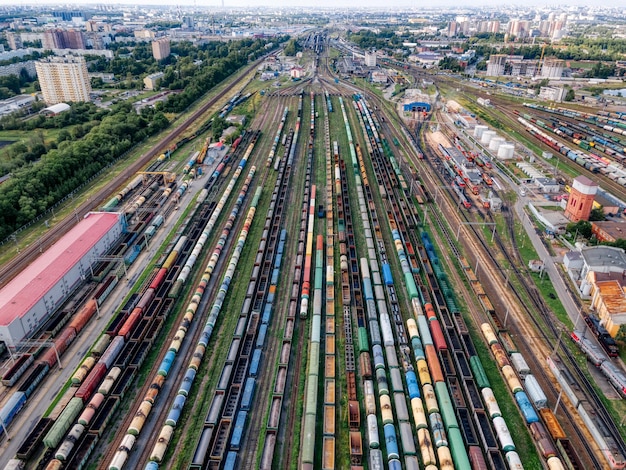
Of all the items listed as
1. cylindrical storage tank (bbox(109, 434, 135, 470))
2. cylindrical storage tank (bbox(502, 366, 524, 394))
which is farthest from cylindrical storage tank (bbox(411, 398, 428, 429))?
cylindrical storage tank (bbox(109, 434, 135, 470))

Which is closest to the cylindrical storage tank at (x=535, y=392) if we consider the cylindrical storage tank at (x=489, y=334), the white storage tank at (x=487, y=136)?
the cylindrical storage tank at (x=489, y=334)

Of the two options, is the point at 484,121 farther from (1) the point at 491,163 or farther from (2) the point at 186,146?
(2) the point at 186,146

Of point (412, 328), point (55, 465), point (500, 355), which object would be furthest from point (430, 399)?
point (55, 465)

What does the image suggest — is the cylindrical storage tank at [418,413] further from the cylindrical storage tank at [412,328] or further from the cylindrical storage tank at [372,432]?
the cylindrical storage tank at [412,328]

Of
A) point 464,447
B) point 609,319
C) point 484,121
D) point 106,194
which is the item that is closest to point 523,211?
point 609,319

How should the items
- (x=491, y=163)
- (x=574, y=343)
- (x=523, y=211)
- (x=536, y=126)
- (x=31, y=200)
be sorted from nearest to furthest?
(x=574, y=343) → (x=31, y=200) → (x=523, y=211) → (x=491, y=163) → (x=536, y=126)
